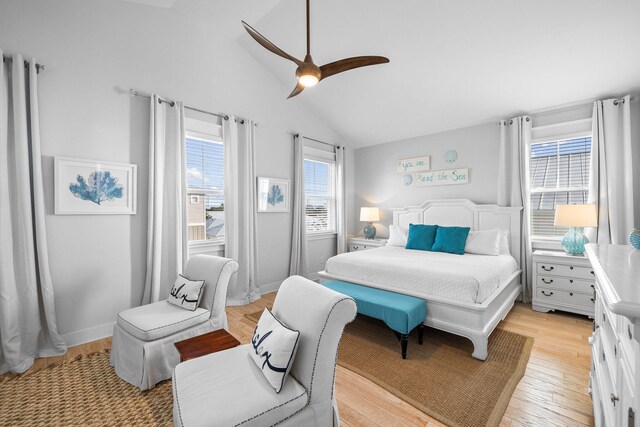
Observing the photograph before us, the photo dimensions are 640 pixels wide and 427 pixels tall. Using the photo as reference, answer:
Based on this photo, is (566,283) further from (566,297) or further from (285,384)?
(285,384)

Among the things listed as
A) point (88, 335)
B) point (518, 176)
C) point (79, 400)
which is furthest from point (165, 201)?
point (518, 176)

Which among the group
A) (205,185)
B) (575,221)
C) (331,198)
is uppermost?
(205,185)

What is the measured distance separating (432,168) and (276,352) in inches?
160

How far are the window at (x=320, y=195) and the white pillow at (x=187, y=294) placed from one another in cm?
263

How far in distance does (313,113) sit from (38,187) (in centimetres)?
364

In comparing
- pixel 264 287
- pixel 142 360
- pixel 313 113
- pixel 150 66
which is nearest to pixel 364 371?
pixel 142 360

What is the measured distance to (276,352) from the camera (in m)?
1.31

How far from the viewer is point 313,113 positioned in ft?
15.8

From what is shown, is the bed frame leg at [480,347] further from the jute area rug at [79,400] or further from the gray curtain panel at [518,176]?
the jute area rug at [79,400]

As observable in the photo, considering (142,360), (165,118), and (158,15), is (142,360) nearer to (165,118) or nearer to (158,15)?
(165,118)

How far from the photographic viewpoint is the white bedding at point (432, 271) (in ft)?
7.97

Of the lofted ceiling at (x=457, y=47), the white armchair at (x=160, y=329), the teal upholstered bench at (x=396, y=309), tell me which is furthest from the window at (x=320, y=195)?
the white armchair at (x=160, y=329)

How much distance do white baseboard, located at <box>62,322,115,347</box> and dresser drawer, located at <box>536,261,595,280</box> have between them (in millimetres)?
4760

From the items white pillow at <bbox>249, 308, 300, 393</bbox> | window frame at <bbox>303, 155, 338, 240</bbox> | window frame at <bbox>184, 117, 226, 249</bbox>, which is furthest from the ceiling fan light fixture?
window frame at <bbox>303, 155, 338, 240</bbox>
